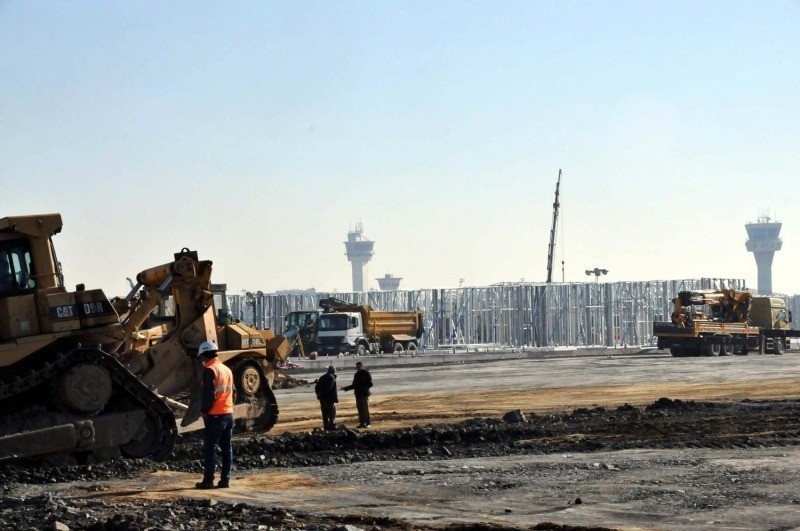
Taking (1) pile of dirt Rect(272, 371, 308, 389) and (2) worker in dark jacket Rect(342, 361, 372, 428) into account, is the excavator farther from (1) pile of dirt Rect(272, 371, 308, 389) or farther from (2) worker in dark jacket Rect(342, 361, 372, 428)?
(1) pile of dirt Rect(272, 371, 308, 389)

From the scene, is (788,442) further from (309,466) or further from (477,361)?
(477,361)

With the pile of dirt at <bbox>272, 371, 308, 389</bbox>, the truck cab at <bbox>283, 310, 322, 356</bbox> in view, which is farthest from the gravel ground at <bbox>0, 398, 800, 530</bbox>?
the truck cab at <bbox>283, 310, 322, 356</bbox>

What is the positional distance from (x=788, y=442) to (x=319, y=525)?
30.2 ft

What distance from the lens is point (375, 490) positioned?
47.1 ft

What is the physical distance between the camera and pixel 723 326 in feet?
184

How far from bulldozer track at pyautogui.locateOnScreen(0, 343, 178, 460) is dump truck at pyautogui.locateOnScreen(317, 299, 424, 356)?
138ft

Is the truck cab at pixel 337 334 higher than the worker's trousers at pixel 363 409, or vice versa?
the truck cab at pixel 337 334

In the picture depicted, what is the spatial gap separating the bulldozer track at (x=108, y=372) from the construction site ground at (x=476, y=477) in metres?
0.50

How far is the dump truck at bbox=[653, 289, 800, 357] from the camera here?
2153 inches

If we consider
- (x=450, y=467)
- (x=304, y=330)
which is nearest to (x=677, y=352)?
(x=304, y=330)

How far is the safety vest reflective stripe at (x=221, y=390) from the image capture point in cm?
1476

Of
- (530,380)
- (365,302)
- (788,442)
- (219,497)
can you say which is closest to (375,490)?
(219,497)

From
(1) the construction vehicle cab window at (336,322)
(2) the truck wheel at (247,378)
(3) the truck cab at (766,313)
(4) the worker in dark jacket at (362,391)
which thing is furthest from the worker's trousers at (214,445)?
(3) the truck cab at (766,313)

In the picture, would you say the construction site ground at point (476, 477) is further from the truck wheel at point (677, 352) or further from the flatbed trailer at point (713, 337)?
the truck wheel at point (677, 352)
